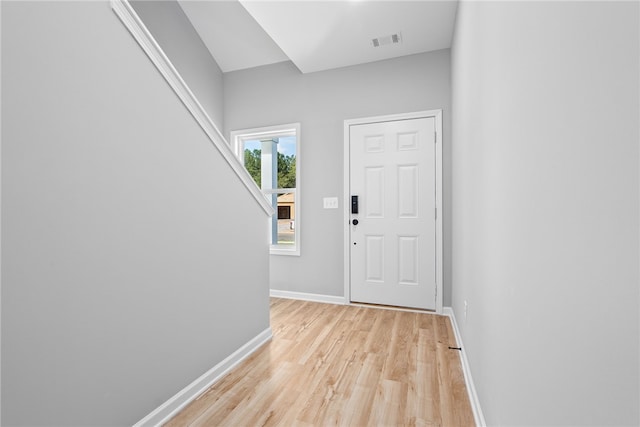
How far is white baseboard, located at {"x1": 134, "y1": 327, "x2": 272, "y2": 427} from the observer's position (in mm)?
1437

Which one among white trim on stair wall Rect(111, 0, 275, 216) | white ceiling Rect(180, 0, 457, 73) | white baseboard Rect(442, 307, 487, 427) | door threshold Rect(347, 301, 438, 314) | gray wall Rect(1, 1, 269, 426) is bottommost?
door threshold Rect(347, 301, 438, 314)

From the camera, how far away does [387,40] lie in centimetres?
296

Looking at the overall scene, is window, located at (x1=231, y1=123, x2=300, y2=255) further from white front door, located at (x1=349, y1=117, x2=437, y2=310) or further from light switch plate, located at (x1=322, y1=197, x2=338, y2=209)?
white front door, located at (x1=349, y1=117, x2=437, y2=310)

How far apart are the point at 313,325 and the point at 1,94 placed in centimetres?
246

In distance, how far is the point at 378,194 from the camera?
3328mm

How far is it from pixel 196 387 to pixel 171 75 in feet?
5.30

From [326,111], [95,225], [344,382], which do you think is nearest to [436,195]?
[326,111]

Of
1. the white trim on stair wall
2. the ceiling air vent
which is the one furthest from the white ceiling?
the white trim on stair wall

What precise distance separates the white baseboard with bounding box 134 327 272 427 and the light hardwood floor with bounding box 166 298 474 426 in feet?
0.12

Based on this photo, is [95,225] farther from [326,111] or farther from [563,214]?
[326,111]

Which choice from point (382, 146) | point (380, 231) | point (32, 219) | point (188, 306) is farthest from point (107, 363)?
point (382, 146)

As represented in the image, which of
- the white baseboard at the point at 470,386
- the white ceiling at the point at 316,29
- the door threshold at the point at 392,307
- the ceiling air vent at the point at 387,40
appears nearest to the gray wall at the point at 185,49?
the white ceiling at the point at 316,29

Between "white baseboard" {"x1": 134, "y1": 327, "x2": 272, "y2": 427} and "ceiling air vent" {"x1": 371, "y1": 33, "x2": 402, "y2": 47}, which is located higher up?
"ceiling air vent" {"x1": 371, "y1": 33, "x2": 402, "y2": 47}

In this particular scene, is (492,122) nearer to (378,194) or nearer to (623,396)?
(623,396)
